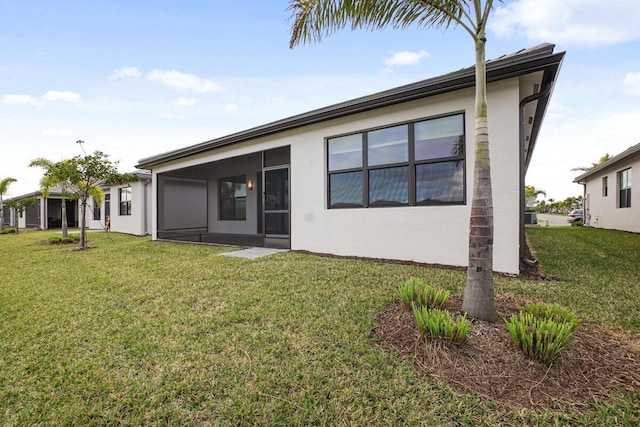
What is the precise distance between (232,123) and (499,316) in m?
15.2

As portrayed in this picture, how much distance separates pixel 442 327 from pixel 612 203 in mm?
17482

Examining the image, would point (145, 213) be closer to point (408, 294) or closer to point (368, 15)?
point (368, 15)

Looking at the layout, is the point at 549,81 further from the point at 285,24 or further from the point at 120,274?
the point at 120,274

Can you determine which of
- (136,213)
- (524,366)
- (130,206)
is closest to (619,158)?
(524,366)

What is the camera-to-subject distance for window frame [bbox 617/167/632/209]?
12.4m

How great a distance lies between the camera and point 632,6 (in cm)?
635

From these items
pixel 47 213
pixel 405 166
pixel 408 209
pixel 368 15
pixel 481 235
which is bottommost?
pixel 481 235

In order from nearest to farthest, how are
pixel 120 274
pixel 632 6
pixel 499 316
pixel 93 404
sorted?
pixel 93 404, pixel 499 316, pixel 120 274, pixel 632 6

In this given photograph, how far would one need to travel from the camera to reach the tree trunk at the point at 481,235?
9.14 ft

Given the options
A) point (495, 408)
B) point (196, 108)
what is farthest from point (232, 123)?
point (495, 408)

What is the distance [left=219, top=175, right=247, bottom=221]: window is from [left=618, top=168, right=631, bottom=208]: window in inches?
655

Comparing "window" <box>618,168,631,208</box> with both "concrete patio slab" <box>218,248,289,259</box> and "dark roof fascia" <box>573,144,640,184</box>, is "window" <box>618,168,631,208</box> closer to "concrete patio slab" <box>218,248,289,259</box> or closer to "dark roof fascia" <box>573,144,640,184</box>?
"dark roof fascia" <box>573,144,640,184</box>

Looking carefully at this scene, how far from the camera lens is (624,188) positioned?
13.0 metres

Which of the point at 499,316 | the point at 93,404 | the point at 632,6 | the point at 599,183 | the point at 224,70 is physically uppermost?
the point at 224,70
